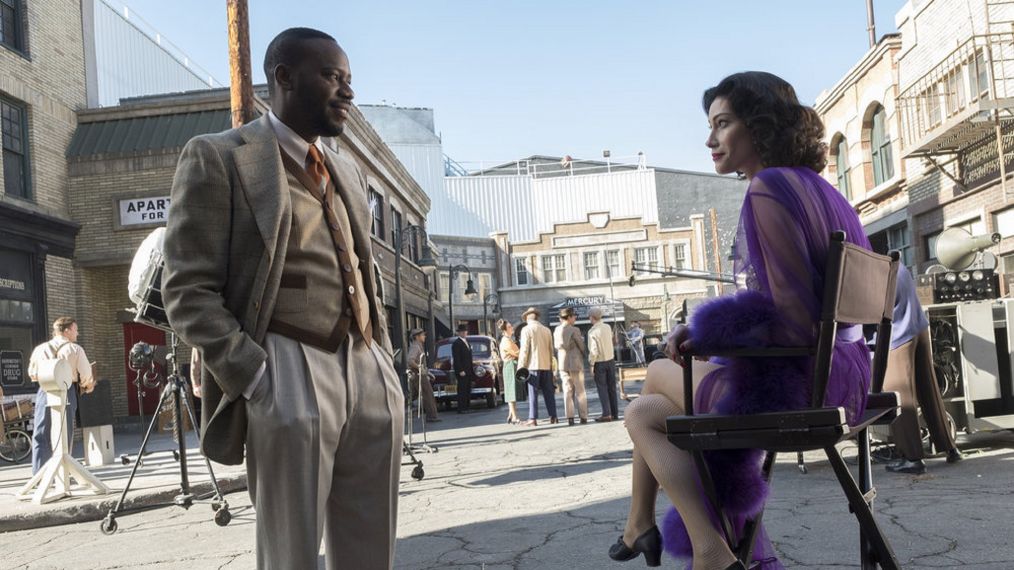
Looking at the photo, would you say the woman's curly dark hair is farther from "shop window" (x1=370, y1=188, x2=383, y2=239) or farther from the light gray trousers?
"shop window" (x1=370, y1=188, x2=383, y2=239)

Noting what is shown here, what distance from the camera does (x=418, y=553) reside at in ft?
16.1

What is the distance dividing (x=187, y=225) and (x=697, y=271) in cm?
5466

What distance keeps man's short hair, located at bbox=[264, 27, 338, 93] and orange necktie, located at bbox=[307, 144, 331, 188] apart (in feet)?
0.72

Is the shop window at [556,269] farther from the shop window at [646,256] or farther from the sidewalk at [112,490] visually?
the sidewalk at [112,490]

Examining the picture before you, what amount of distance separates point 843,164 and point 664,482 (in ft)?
84.6

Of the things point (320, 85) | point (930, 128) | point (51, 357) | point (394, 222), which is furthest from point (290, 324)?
point (394, 222)

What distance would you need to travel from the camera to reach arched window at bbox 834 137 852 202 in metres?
26.0

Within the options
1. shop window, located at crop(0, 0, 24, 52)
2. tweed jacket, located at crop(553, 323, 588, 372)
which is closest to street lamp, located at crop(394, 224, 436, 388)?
tweed jacket, located at crop(553, 323, 588, 372)

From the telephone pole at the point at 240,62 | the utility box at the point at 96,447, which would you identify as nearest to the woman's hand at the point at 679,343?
the telephone pole at the point at 240,62

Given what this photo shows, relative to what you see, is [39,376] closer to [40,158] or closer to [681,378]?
[681,378]

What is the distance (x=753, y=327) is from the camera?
2594 mm

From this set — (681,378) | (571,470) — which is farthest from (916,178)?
(681,378)

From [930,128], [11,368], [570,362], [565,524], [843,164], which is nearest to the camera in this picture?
[565,524]

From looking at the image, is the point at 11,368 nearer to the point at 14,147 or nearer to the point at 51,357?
the point at 14,147
